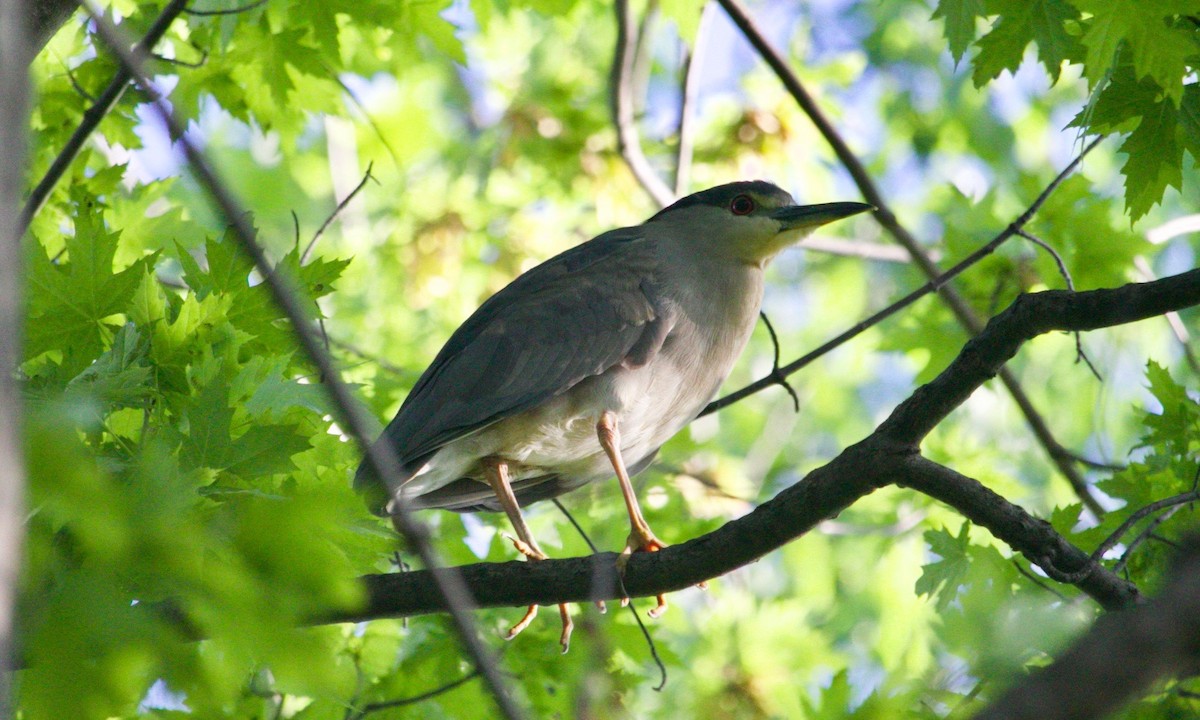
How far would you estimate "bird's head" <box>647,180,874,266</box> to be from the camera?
3730 millimetres

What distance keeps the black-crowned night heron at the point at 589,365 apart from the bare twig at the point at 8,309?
2.15 metres

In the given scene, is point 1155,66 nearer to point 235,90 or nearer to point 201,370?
point 201,370

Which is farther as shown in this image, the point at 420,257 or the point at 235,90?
the point at 420,257

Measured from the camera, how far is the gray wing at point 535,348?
320 centimetres

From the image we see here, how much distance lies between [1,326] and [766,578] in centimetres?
853

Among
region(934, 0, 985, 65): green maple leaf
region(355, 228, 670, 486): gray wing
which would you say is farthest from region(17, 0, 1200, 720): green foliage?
region(355, 228, 670, 486): gray wing

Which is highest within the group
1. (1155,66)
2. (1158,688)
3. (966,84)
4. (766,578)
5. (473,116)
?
(473,116)

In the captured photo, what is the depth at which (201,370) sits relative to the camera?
88.8 inches

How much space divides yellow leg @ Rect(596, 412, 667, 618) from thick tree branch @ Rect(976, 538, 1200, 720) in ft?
5.95

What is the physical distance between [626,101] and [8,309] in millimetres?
4299

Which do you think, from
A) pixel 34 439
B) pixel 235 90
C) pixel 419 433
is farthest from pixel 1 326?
pixel 235 90

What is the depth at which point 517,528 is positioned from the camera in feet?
10.7

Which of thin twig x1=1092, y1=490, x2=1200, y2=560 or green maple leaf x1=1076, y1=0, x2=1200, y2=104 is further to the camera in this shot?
green maple leaf x1=1076, y1=0, x2=1200, y2=104

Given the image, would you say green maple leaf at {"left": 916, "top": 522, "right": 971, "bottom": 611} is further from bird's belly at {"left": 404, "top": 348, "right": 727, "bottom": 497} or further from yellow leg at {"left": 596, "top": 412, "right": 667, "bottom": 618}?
bird's belly at {"left": 404, "top": 348, "right": 727, "bottom": 497}
